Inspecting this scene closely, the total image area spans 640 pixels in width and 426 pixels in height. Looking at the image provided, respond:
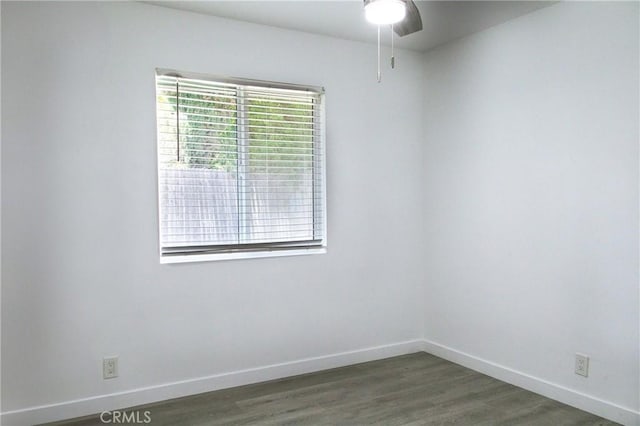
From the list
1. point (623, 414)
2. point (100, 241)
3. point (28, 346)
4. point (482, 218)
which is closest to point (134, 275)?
point (100, 241)

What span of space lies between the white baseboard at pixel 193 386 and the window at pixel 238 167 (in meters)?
0.80

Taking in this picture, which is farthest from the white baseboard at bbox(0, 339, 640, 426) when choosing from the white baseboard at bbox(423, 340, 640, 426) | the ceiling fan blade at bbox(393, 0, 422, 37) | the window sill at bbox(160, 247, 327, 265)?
the ceiling fan blade at bbox(393, 0, 422, 37)

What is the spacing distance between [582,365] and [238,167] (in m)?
2.45

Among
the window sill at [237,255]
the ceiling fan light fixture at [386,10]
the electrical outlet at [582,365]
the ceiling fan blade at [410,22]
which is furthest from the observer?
the window sill at [237,255]

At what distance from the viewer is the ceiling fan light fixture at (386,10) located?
6.50ft

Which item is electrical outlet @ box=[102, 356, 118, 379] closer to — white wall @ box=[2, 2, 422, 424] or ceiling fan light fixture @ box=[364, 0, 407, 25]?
white wall @ box=[2, 2, 422, 424]

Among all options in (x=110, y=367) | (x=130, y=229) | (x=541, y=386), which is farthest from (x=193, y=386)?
(x=541, y=386)

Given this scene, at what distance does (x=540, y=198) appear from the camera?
2996mm

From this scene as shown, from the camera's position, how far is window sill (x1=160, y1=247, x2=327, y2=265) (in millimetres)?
2971

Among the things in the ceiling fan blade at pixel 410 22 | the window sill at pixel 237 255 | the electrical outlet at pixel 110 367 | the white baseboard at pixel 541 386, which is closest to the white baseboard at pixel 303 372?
the white baseboard at pixel 541 386

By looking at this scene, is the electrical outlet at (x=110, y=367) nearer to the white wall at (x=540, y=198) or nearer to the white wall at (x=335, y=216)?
the white wall at (x=335, y=216)

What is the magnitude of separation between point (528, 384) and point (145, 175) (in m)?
2.78

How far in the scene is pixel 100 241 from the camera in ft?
9.05

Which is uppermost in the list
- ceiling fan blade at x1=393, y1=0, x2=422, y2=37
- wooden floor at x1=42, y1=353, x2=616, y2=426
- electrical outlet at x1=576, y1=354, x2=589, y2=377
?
ceiling fan blade at x1=393, y1=0, x2=422, y2=37
